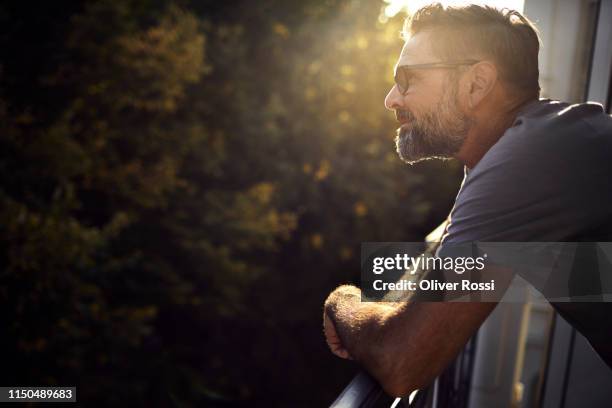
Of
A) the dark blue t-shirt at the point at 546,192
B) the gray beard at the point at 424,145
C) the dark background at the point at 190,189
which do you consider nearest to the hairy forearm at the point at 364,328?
the dark blue t-shirt at the point at 546,192

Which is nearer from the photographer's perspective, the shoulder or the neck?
→ the shoulder

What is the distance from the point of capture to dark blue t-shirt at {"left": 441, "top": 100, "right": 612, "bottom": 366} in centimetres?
123

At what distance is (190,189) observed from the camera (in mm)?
8234

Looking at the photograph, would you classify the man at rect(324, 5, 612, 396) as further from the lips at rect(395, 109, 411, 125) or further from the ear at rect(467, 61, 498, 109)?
the lips at rect(395, 109, 411, 125)

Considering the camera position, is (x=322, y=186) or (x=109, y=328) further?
(x=322, y=186)

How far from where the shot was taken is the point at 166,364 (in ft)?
25.0

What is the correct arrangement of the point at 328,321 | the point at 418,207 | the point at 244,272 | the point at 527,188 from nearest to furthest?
the point at 527,188
the point at 328,321
the point at 244,272
the point at 418,207

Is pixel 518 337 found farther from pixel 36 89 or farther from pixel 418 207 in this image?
pixel 418 207

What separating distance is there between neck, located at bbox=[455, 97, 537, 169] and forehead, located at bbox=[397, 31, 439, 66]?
221 mm

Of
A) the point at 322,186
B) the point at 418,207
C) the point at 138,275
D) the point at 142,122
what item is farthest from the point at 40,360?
the point at 418,207

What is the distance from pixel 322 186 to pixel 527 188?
845 cm

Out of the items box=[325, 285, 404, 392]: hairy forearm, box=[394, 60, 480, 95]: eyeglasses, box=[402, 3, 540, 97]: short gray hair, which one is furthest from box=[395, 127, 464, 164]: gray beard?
box=[325, 285, 404, 392]: hairy forearm

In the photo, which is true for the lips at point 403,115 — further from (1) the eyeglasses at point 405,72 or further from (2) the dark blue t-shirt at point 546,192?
(2) the dark blue t-shirt at point 546,192

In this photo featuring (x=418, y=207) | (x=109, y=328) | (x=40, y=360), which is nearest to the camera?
(x=40, y=360)
